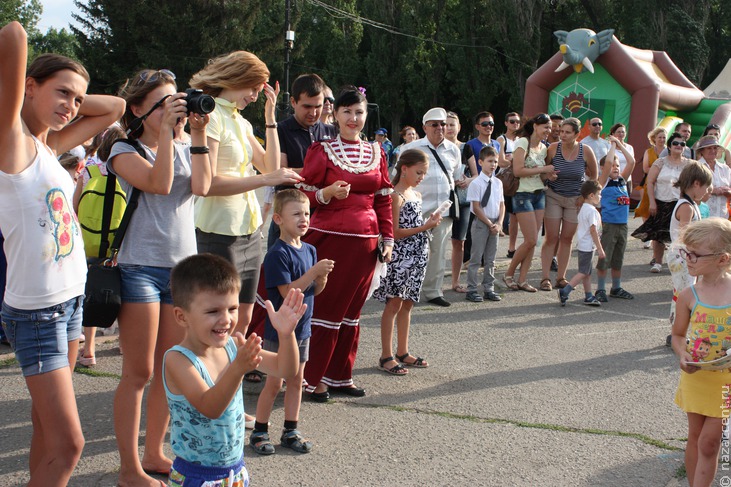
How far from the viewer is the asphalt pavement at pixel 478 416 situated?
4.01m

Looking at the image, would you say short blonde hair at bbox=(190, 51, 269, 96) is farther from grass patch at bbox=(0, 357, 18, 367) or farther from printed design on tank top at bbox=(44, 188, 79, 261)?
grass patch at bbox=(0, 357, 18, 367)

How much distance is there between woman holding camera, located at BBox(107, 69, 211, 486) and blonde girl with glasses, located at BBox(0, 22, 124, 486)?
0.52 metres

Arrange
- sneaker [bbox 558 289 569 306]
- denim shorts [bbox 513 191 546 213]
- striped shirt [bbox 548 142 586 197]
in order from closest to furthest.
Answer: sneaker [bbox 558 289 569 306]
denim shorts [bbox 513 191 546 213]
striped shirt [bbox 548 142 586 197]

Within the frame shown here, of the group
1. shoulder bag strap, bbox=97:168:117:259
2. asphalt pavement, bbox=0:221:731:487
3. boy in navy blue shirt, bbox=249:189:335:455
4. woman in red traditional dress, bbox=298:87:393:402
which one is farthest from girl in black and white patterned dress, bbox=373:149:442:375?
shoulder bag strap, bbox=97:168:117:259

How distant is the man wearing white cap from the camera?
8.03 metres

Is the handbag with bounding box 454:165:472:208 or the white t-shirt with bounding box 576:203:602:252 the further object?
the handbag with bounding box 454:165:472:208

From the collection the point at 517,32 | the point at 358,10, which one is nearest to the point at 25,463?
the point at 517,32

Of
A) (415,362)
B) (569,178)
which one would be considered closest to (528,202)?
(569,178)

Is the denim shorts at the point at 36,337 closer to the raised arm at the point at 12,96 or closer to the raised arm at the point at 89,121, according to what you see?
the raised arm at the point at 12,96

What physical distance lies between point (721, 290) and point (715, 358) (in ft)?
1.09

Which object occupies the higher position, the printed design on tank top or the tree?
the tree

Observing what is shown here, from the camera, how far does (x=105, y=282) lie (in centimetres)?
352

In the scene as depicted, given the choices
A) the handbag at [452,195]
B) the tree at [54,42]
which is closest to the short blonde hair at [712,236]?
the handbag at [452,195]

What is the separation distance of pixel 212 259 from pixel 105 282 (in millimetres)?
937
